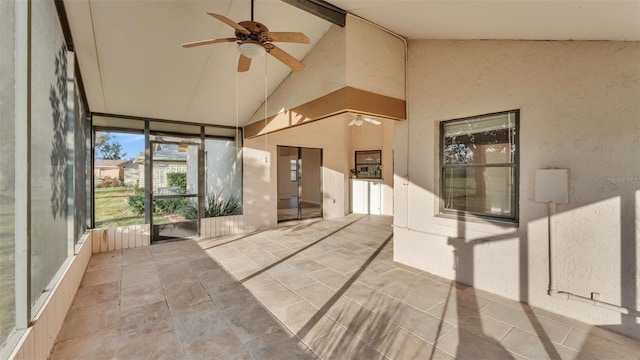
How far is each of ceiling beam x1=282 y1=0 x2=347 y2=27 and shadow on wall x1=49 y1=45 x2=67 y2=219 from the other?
2488mm

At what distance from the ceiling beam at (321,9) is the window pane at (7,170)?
2.41 metres

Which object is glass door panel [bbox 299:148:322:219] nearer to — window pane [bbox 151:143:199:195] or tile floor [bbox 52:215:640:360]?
window pane [bbox 151:143:199:195]

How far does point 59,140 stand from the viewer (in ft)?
8.93

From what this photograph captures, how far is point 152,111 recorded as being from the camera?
5.13m

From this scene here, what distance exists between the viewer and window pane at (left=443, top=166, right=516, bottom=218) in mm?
3203

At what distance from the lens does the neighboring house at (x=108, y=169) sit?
4996mm

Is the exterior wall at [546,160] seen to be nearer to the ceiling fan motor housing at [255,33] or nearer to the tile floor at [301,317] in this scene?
the tile floor at [301,317]

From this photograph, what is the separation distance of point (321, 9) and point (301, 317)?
3382mm

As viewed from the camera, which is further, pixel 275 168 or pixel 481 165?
pixel 275 168

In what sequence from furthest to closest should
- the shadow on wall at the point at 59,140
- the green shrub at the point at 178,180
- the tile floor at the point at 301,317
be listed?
1. the green shrub at the point at 178,180
2. the shadow on wall at the point at 59,140
3. the tile floor at the point at 301,317

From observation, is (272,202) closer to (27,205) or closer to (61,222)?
(61,222)

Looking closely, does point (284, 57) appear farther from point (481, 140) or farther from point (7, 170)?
point (481, 140)

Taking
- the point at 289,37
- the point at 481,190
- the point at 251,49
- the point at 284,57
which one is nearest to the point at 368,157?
the point at 481,190

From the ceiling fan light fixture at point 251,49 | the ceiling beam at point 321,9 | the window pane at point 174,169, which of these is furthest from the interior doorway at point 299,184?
the ceiling fan light fixture at point 251,49
